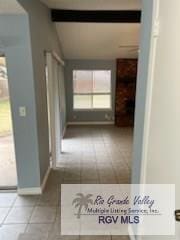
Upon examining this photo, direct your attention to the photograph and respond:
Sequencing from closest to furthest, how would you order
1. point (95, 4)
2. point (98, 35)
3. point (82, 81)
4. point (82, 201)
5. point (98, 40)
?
1. point (82, 201)
2. point (95, 4)
3. point (98, 35)
4. point (98, 40)
5. point (82, 81)

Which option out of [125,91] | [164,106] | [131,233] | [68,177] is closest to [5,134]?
[68,177]

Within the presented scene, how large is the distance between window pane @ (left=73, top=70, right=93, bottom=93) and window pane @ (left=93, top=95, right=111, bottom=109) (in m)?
0.35

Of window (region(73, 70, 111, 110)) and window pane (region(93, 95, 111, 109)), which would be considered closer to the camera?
window (region(73, 70, 111, 110))

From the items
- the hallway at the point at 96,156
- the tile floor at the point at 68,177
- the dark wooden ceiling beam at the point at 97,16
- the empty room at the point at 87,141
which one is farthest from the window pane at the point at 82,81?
the dark wooden ceiling beam at the point at 97,16

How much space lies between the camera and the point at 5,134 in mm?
3240

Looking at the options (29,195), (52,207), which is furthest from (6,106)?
(52,207)

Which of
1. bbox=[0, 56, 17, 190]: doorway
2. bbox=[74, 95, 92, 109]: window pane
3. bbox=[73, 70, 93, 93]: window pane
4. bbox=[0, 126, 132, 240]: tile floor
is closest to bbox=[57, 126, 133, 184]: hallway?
bbox=[0, 126, 132, 240]: tile floor

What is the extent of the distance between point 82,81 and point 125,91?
4.85 feet

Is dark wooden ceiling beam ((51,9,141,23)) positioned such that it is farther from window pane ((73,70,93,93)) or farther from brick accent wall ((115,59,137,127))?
window pane ((73,70,93,93))

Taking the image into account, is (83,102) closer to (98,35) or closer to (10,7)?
(98,35)

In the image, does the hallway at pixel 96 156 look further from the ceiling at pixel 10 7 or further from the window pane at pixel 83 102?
the ceiling at pixel 10 7

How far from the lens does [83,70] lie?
22.4ft

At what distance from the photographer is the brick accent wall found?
6.69 metres

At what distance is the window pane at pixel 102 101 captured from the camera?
708cm
